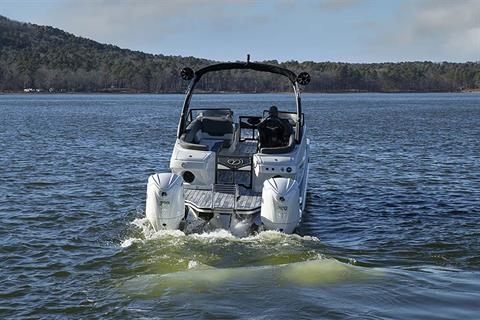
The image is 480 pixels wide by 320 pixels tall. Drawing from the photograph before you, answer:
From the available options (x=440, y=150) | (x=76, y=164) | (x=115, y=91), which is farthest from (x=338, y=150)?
(x=115, y=91)

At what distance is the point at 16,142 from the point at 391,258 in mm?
25544

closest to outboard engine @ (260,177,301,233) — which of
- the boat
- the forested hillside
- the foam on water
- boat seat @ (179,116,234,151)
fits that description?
the boat

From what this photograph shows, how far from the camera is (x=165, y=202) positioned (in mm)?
11703

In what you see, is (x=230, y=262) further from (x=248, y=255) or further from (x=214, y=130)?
(x=214, y=130)

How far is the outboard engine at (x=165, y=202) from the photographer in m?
11.7

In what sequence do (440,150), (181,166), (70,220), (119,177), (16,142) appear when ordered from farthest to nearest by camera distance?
1. (16,142)
2. (440,150)
3. (119,177)
4. (70,220)
5. (181,166)

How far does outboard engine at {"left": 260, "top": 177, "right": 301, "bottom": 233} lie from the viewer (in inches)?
458

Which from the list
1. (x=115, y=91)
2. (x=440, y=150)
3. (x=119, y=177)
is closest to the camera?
(x=119, y=177)

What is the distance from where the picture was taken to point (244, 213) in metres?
A: 12.3

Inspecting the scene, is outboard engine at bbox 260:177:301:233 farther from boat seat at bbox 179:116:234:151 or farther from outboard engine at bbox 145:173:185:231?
boat seat at bbox 179:116:234:151

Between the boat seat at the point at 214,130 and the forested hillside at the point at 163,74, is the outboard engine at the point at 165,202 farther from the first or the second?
the forested hillside at the point at 163,74

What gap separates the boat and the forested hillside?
456 feet

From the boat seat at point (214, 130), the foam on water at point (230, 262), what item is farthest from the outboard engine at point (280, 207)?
the boat seat at point (214, 130)

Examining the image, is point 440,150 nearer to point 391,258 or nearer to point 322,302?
point 391,258
